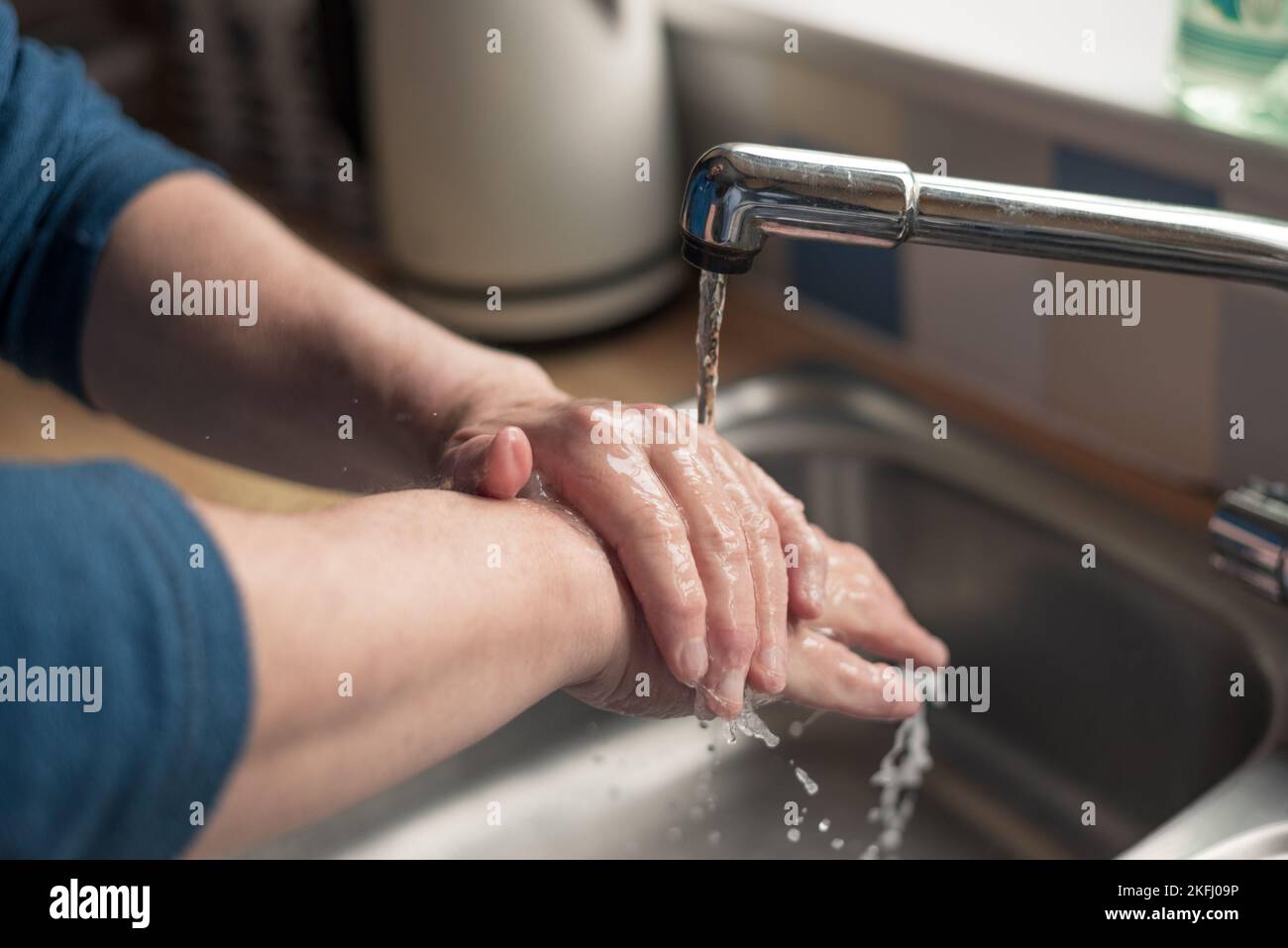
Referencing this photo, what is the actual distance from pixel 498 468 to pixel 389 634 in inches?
5.8

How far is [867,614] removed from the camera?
0.72 m

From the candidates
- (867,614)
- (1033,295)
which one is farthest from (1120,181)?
(867,614)

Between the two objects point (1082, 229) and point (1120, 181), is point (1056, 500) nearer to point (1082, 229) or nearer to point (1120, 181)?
point (1120, 181)

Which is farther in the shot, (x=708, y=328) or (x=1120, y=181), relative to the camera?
(x=1120, y=181)

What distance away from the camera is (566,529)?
1.93ft

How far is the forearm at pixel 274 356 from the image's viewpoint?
696 millimetres

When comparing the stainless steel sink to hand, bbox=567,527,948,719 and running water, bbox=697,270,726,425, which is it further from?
running water, bbox=697,270,726,425

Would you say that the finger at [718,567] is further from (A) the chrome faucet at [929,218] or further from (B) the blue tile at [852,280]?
(B) the blue tile at [852,280]

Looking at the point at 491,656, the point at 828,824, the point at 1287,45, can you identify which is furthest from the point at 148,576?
the point at 1287,45

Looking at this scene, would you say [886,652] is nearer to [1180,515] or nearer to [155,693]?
[1180,515]

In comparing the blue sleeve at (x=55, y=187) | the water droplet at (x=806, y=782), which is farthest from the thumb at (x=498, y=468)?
the water droplet at (x=806, y=782)

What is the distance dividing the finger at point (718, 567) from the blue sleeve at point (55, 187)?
0.32m

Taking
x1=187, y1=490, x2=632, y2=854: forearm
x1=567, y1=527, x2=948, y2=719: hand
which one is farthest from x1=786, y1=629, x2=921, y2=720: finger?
x1=187, y1=490, x2=632, y2=854: forearm
